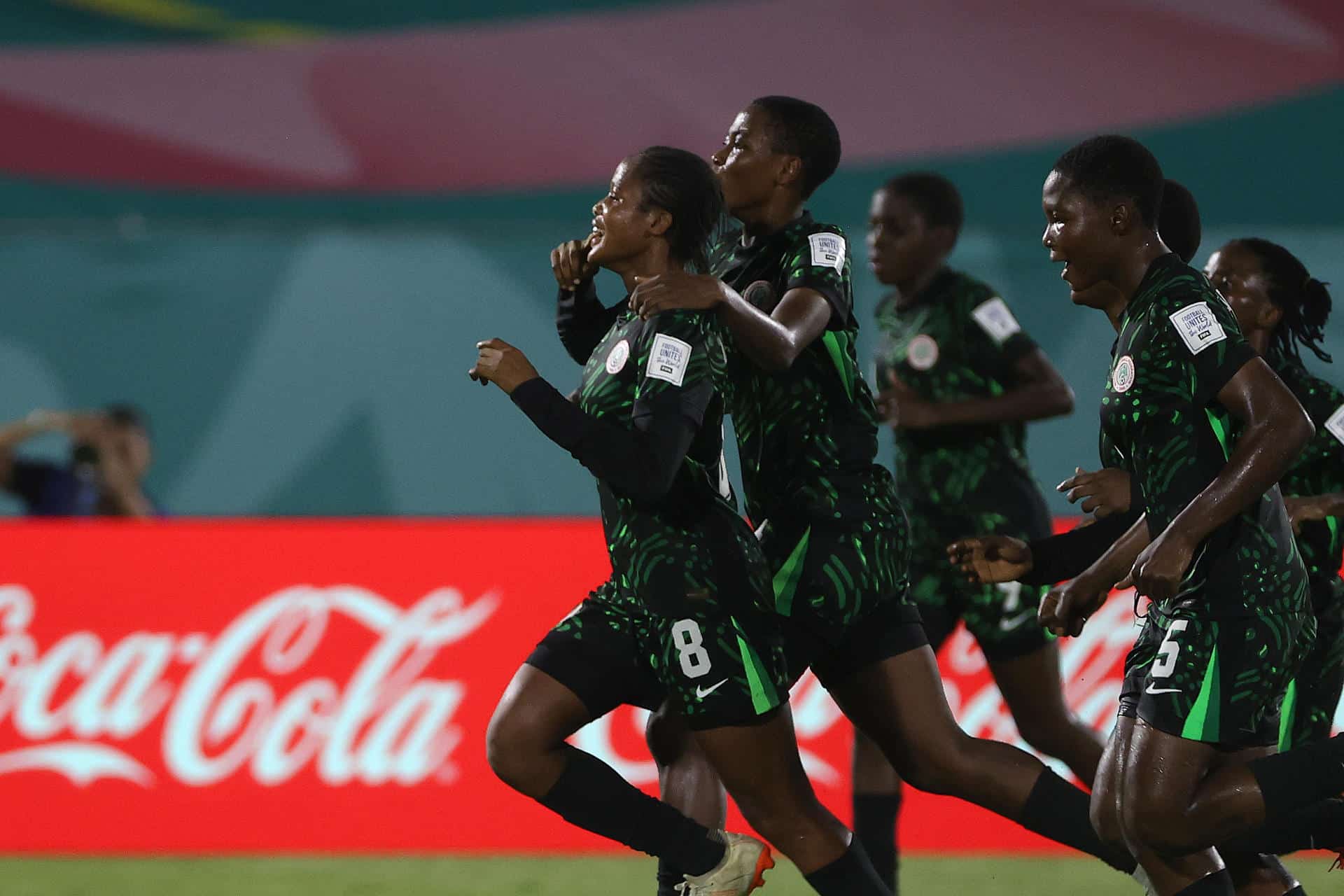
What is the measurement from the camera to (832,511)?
3.95 meters

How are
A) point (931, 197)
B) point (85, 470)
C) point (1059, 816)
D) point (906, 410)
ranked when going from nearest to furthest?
point (1059, 816), point (906, 410), point (931, 197), point (85, 470)

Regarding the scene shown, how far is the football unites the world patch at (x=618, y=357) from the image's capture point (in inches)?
142

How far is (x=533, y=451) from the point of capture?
9.58 meters

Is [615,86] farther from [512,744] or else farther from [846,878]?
[846,878]

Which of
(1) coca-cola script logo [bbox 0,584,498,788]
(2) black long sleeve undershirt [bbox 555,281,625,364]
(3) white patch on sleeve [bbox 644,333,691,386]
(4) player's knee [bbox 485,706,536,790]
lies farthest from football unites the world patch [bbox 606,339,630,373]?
(1) coca-cola script logo [bbox 0,584,498,788]

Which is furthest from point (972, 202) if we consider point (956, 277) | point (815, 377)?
point (815, 377)

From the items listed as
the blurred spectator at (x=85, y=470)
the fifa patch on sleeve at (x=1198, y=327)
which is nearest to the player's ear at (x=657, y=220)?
the fifa patch on sleeve at (x=1198, y=327)

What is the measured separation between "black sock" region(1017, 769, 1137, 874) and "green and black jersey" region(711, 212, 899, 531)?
2.38 ft

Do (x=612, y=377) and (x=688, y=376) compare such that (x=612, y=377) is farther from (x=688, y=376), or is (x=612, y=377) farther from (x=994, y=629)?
(x=994, y=629)

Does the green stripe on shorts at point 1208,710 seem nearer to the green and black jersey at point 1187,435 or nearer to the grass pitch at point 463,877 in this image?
the green and black jersey at point 1187,435

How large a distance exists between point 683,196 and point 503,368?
1.95 feet

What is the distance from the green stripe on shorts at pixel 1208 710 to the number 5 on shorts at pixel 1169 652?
0.22 feet

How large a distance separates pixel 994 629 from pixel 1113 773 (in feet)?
5.21

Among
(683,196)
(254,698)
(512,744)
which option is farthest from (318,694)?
(683,196)
